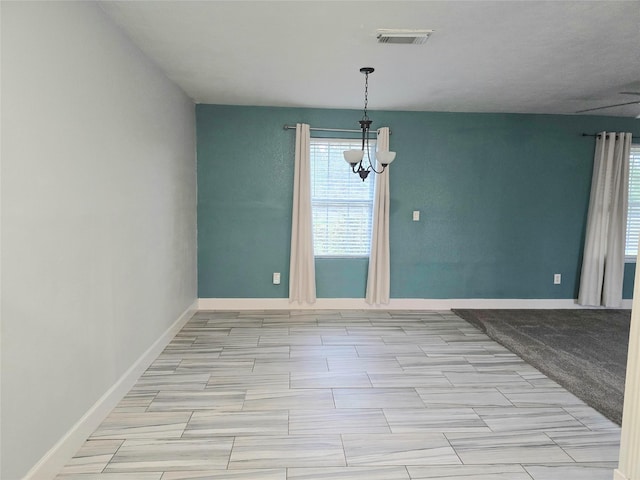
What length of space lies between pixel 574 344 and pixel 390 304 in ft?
6.48

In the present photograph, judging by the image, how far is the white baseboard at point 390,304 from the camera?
509cm

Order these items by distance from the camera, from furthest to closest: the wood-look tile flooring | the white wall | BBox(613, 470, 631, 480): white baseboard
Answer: the wood-look tile flooring, BBox(613, 470, 631, 480): white baseboard, the white wall

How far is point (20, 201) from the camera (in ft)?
5.51

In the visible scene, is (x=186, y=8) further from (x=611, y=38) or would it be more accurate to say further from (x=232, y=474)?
(x=611, y=38)

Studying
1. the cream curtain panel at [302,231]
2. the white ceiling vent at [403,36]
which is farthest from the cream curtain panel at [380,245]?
the white ceiling vent at [403,36]

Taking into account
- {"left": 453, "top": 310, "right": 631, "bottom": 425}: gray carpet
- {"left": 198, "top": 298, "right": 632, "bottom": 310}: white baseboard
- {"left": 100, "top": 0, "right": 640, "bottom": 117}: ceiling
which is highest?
{"left": 100, "top": 0, "right": 640, "bottom": 117}: ceiling

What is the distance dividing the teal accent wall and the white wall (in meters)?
1.57

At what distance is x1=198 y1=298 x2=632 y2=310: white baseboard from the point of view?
509 cm

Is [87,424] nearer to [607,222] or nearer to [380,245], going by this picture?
[380,245]

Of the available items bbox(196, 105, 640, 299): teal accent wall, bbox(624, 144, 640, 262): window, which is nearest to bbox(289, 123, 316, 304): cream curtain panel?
A: bbox(196, 105, 640, 299): teal accent wall

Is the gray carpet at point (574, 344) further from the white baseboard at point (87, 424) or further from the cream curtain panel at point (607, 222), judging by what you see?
the white baseboard at point (87, 424)

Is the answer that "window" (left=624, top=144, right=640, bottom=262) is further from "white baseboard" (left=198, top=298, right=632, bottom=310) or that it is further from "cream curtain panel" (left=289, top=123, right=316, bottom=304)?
"cream curtain panel" (left=289, top=123, right=316, bottom=304)

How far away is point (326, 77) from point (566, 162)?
339 cm


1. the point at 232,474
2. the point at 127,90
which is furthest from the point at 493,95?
the point at 232,474
